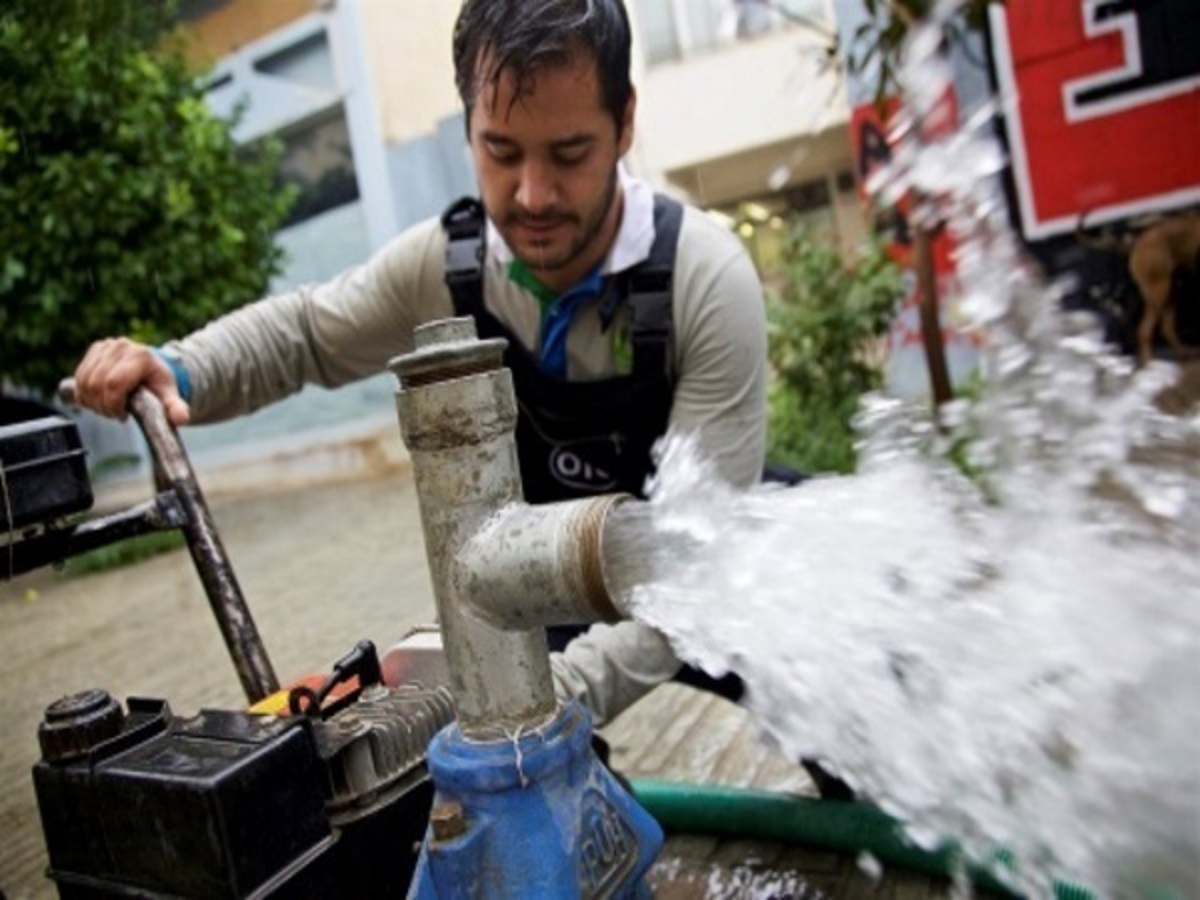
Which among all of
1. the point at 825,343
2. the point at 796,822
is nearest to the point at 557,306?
the point at 796,822

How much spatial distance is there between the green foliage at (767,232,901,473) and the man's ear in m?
3.01

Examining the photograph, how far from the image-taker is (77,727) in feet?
3.36

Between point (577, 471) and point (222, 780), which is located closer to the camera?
point (222, 780)

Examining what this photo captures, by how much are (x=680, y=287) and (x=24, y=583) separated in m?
6.54

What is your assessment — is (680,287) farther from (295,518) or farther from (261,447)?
(261,447)

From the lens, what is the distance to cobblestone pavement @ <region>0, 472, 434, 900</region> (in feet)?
11.1

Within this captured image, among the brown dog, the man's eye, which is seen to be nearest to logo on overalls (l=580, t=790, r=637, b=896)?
the man's eye

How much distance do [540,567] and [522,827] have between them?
0.78ft

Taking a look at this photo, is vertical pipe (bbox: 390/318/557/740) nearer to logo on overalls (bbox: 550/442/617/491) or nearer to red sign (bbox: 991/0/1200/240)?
logo on overalls (bbox: 550/442/617/491)

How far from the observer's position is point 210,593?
1468 millimetres

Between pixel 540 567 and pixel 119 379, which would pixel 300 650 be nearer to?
pixel 119 379

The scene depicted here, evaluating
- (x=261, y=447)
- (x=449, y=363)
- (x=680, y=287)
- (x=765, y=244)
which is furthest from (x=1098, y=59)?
(x=261, y=447)

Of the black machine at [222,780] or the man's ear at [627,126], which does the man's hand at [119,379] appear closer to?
the black machine at [222,780]

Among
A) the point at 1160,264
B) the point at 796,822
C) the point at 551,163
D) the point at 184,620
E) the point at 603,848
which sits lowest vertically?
the point at 184,620
